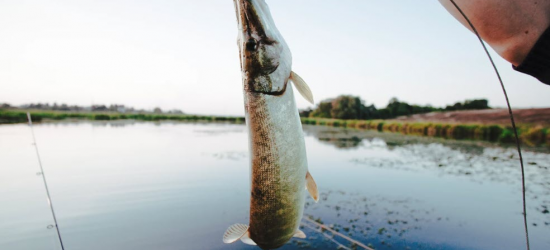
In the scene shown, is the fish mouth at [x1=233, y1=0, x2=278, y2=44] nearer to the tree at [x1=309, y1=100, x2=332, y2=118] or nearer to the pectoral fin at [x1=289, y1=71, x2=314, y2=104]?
the pectoral fin at [x1=289, y1=71, x2=314, y2=104]

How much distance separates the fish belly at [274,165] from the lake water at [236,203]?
18.3 ft

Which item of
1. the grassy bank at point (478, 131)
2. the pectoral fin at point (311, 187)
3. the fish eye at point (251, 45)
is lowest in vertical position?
the grassy bank at point (478, 131)

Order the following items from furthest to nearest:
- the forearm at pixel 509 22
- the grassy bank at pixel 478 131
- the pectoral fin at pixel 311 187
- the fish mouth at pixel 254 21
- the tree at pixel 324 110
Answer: the tree at pixel 324 110, the grassy bank at pixel 478 131, the pectoral fin at pixel 311 187, the fish mouth at pixel 254 21, the forearm at pixel 509 22

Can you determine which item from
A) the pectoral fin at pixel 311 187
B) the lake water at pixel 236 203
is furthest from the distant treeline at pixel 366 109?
the pectoral fin at pixel 311 187

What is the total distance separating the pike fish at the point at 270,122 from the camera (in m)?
1.89

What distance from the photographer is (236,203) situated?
420 inches

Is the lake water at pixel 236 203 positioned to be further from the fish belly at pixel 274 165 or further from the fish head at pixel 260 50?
the fish head at pixel 260 50

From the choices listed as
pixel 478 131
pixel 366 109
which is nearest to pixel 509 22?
pixel 478 131

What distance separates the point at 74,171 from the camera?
15.5 m

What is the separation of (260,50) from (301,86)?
0.38 meters

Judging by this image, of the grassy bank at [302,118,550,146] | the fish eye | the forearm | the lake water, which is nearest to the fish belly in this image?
the fish eye

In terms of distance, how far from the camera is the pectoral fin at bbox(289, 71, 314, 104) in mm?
2018

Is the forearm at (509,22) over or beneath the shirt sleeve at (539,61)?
over

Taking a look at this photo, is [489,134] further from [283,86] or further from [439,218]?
[283,86]
